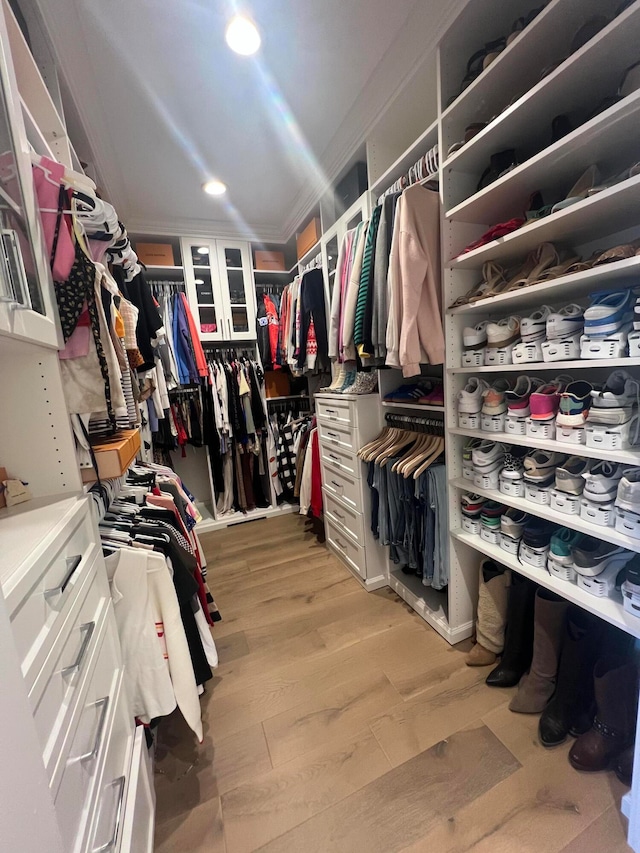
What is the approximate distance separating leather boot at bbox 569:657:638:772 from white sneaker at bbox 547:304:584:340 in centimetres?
106

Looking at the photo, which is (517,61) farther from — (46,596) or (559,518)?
(46,596)

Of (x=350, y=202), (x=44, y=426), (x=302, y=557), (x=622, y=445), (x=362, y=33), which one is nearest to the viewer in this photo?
(x=44, y=426)

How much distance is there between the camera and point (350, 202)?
2.08 metres

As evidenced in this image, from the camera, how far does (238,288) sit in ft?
10.0

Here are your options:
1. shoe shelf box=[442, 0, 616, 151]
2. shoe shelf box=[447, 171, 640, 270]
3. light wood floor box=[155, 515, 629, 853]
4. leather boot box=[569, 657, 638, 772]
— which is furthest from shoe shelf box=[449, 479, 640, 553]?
shoe shelf box=[442, 0, 616, 151]

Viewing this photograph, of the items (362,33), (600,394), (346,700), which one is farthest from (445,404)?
(362,33)

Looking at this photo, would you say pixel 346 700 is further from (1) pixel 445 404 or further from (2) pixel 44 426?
(2) pixel 44 426

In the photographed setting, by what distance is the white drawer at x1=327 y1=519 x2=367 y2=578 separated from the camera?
2037 mm

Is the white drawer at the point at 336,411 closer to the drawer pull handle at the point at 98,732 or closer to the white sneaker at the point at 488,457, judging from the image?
the white sneaker at the point at 488,457

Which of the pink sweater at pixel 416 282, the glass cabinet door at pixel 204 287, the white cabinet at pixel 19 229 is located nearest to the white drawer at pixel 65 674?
the white cabinet at pixel 19 229

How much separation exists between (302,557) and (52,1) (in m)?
2.79

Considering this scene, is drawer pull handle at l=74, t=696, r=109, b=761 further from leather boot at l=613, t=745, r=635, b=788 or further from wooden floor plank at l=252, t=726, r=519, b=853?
leather boot at l=613, t=745, r=635, b=788

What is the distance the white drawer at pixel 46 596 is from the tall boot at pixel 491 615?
1.48m

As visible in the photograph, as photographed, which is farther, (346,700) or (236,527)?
(236,527)
